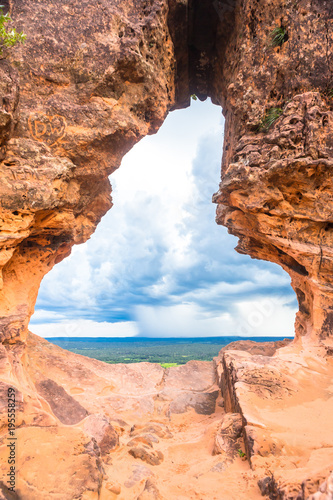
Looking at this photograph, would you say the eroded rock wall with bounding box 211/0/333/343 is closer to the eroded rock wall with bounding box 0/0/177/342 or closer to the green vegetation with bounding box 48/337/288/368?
the eroded rock wall with bounding box 0/0/177/342

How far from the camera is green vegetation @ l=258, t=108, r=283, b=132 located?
1022cm

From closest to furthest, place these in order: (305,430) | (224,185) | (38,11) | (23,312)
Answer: (305,430), (23,312), (38,11), (224,185)

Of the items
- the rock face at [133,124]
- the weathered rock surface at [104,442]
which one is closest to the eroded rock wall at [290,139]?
the rock face at [133,124]

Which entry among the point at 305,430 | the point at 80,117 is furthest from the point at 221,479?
the point at 80,117

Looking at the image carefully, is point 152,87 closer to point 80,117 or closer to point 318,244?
point 80,117

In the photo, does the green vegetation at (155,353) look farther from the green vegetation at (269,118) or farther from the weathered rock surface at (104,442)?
the green vegetation at (269,118)

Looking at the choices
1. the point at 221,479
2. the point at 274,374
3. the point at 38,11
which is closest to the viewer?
the point at 221,479

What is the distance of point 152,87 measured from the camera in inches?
407

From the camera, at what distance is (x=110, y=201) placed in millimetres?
12688

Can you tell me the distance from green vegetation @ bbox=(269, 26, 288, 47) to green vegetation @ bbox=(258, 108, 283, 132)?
2.69 metres

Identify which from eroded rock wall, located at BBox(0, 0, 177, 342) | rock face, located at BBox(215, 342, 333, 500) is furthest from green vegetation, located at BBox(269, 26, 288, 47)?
rock face, located at BBox(215, 342, 333, 500)

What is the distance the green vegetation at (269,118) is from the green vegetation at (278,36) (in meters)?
2.69

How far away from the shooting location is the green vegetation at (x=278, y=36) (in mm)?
10408

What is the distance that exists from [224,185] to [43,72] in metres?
7.76
